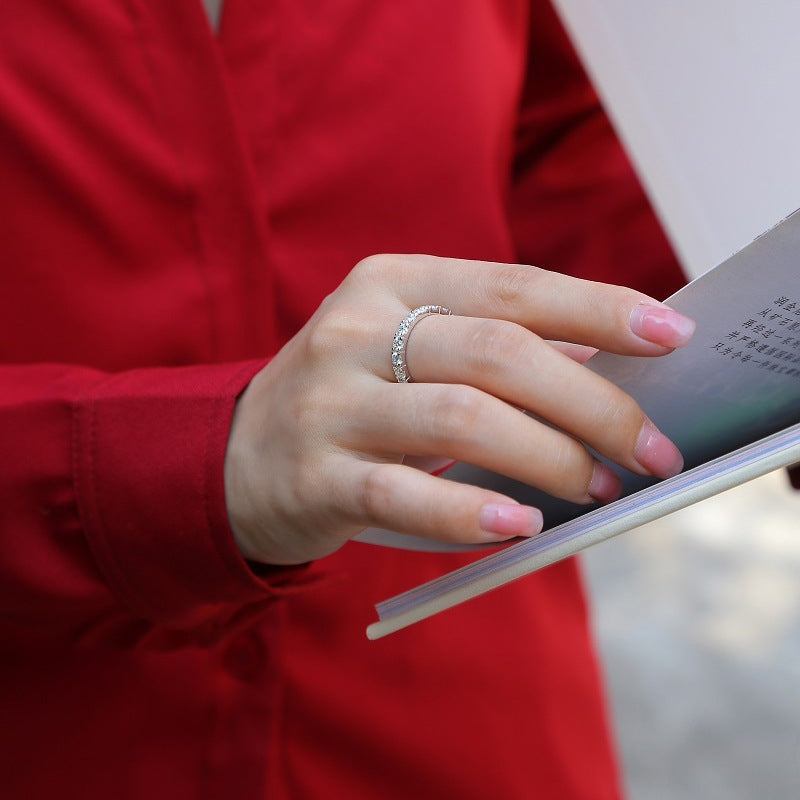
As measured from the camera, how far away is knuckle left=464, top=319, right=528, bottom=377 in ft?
1.33

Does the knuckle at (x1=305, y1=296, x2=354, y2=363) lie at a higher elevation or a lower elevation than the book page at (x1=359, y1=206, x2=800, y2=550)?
higher

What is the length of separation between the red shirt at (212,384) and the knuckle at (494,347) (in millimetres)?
131

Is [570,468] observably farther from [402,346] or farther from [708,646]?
[708,646]

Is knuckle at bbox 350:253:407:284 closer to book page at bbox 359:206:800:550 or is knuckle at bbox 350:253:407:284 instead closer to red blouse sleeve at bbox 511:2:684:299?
book page at bbox 359:206:800:550

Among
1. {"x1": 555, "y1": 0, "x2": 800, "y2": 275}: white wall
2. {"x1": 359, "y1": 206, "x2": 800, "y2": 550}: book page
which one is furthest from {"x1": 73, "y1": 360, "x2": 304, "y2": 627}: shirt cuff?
{"x1": 555, "y1": 0, "x2": 800, "y2": 275}: white wall

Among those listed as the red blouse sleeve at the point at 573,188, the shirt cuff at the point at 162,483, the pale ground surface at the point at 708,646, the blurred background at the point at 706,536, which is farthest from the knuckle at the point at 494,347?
the pale ground surface at the point at 708,646

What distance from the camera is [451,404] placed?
40 centimetres

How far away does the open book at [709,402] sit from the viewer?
14.2 inches

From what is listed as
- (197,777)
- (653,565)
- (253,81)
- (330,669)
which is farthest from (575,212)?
(653,565)

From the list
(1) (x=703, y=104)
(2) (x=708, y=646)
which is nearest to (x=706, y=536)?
(2) (x=708, y=646)

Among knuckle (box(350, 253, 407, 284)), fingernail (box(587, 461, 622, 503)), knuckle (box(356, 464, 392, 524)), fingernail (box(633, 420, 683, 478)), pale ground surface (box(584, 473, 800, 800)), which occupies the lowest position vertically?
pale ground surface (box(584, 473, 800, 800))

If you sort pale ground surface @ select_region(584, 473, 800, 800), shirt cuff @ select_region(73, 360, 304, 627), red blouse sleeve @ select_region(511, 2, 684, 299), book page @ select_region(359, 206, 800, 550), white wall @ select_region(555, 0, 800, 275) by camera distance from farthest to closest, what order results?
pale ground surface @ select_region(584, 473, 800, 800) < red blouse sleeve @ select_region(511, 2, 684, 299) < white wall @ select_region(555, 0, 800, 275) < shirt cuff @ select_region(73, 360, 304, 627) < book page @ select_region(359, 206, 800, 550)

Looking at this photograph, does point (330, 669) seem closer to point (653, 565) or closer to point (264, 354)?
point (264, 354)

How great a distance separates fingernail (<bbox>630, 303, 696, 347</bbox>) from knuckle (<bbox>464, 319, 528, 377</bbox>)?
49mm
